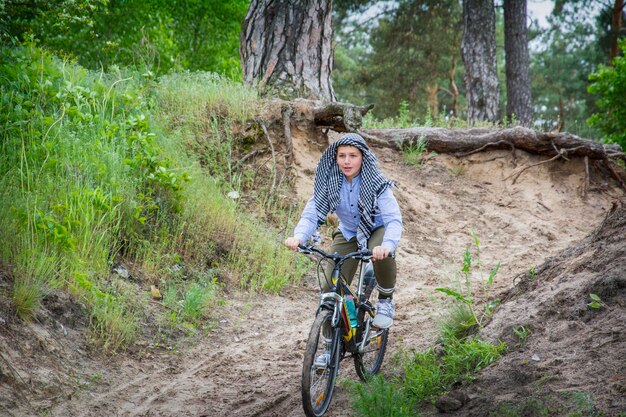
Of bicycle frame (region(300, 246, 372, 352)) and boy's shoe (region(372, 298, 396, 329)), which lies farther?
boy's shoe (region(372, 298, 396, 329))

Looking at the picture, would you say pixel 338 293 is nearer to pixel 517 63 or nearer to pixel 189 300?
pixel 189 300

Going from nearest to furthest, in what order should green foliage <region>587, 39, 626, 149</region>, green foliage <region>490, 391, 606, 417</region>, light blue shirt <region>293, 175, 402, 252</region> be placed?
green foliage <region>490, 391, 606, 417</region>
light blue shirt <region>293, 175, 402, 252</region>
green foliage <region>587, 39, 626, 149</region>

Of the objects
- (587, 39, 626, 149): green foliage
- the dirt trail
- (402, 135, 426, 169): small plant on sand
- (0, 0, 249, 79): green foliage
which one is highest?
(0, 0, 249, 79): green foliage

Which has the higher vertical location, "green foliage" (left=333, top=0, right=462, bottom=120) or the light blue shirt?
"green foliage" (left=333, top=0, right=462, bottom=120)

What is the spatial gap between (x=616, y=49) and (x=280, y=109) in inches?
750

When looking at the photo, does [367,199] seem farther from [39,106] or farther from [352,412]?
[39,106]

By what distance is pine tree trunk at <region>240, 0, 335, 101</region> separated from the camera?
10.5 metres

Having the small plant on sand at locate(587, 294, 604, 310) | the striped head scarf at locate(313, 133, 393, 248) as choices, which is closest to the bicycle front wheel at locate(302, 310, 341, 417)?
the striped head scarf at locate(313, 133, 393, 248)

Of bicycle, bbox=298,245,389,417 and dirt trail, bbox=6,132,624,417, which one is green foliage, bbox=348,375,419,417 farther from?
dirt trail, bbox=6,132,624,417

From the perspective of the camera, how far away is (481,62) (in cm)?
1562

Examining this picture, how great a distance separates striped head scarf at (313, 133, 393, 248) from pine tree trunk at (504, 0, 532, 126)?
39.0ft

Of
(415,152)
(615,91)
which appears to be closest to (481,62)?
(615,91)

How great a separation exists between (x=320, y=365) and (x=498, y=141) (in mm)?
7806

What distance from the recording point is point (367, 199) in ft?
16.5
